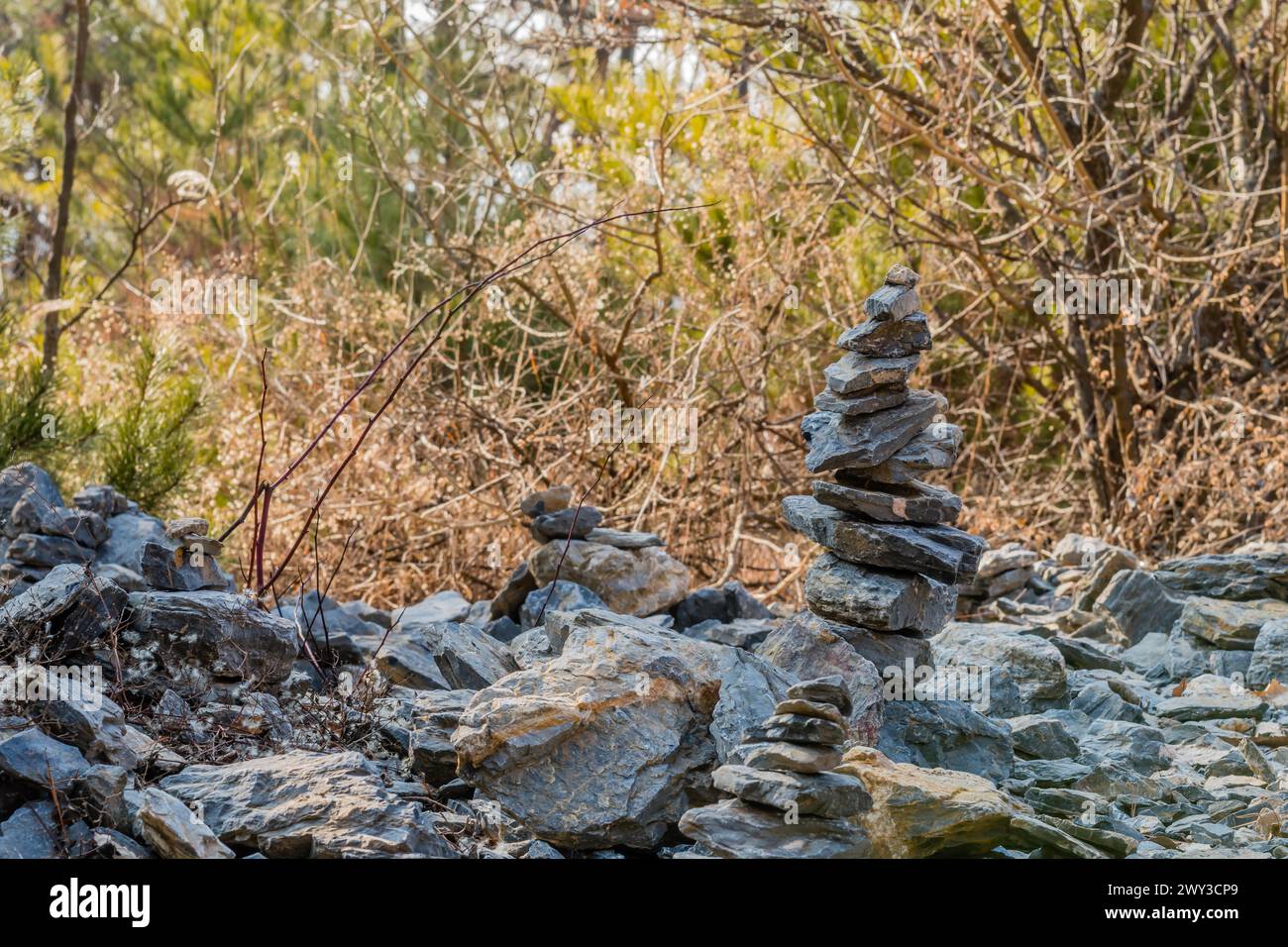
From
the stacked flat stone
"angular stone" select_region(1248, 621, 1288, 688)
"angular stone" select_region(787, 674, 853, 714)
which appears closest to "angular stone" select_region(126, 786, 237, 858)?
the stacked flat stone

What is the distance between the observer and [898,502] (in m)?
4.15

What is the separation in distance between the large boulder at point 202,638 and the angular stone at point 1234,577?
3668 millimetres

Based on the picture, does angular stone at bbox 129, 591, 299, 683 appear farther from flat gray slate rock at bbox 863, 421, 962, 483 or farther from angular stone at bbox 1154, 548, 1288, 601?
angular stone at bbox 1154, 548, 1288, 601

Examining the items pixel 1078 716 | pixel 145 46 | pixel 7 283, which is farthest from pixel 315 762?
pixel 145 46

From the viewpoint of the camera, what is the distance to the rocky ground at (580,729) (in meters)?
3.03

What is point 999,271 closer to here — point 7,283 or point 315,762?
point 315,762

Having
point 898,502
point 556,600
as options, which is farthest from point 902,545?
point 556,600

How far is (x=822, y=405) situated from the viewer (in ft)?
13.8

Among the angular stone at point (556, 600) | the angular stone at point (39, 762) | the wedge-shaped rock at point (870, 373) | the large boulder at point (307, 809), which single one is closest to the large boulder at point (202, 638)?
the large boulder at point (307, 809)

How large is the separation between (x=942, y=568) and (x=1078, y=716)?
75 centimetres

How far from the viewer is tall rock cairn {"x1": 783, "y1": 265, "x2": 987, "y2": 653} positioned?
4086 millimetres

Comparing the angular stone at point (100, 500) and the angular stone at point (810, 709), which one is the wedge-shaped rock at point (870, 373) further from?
the angular stone at point (100, 500)

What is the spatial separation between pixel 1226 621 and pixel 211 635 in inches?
139

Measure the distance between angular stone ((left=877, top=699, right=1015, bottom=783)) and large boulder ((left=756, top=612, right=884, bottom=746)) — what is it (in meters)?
0.07
